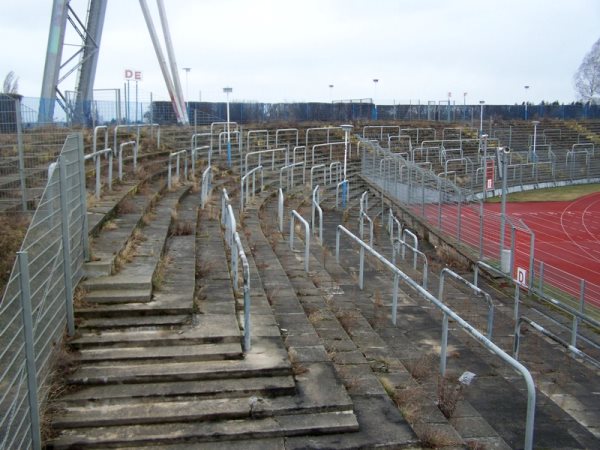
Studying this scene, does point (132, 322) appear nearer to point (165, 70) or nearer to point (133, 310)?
point (133, 310)

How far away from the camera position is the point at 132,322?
6.36 m

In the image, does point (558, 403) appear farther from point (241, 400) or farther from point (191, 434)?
point (191, 434)

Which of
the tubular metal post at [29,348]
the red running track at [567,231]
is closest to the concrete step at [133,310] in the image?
the tubular metal post at [29,348]

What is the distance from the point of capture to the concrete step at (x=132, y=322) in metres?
6.30

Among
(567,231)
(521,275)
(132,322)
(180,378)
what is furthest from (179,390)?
(567,231)

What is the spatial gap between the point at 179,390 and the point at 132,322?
4.20 ft

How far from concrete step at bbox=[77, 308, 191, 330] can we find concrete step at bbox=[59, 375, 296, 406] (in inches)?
38.2

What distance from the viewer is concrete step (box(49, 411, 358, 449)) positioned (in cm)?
472

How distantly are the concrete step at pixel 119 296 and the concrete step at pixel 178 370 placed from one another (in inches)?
43.0

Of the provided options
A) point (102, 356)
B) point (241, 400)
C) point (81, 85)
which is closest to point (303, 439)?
point (241, 400)

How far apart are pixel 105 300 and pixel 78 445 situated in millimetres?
2213

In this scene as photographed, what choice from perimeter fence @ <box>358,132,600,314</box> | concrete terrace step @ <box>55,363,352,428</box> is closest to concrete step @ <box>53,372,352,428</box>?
concrete terrace step @ <box>55,363,352,428</box>

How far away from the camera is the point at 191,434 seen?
4812 mm

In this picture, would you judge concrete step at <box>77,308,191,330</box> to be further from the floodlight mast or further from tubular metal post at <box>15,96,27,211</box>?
the floodlight mast
